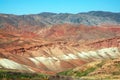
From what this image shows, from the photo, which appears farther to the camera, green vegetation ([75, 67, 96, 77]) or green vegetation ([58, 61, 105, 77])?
green vegetation ([58, 61, 105, 77])

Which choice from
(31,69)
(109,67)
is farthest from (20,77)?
(109,67)

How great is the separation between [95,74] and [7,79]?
7091cm

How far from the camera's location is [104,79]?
517ft

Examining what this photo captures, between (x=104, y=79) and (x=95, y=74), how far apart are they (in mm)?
26905

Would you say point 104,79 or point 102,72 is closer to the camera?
point 104,79

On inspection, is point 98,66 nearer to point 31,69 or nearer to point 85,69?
point 85,69

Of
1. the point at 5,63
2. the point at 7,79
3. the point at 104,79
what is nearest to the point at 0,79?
the point at 7,79

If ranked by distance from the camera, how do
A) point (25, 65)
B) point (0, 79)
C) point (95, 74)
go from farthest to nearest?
point (25, 65)
point (95, 74)
point (0, 79)

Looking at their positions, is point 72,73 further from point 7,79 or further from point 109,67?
point 7,79

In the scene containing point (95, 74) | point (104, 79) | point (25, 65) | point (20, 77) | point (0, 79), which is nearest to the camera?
point (0, 79)

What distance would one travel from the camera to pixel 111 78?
16325 cm

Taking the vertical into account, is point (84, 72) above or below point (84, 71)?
below

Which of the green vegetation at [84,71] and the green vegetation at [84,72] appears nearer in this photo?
the green vegetation at [84,72]

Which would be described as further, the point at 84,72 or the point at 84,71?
the point at 84,71
